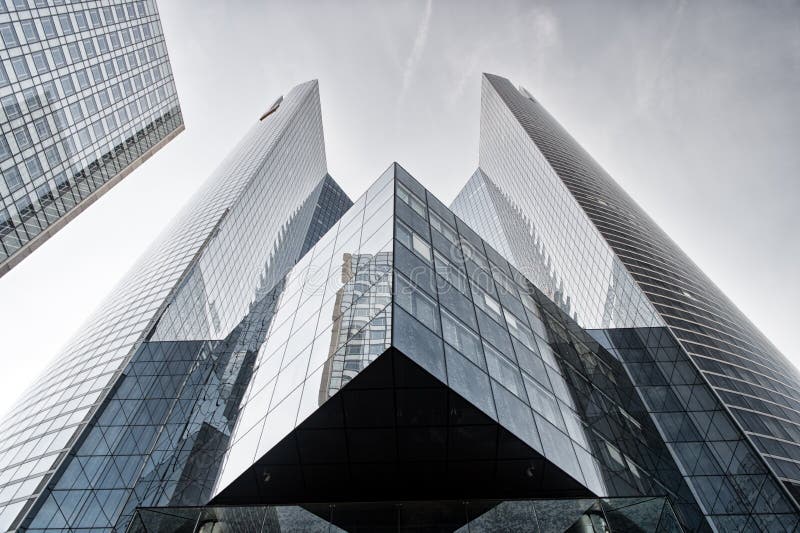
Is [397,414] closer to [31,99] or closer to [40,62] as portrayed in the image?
[31,99]

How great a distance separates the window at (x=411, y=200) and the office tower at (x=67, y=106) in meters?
45.9

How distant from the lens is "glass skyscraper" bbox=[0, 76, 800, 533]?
12.9 m

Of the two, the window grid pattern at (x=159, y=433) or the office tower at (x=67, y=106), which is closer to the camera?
the window grid pattern at (x=159, y=433)

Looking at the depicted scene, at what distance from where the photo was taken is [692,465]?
25.6 meters

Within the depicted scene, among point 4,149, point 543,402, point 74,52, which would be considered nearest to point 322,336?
point 543,402

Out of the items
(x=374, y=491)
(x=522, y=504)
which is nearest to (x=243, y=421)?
(x=374, y=491)

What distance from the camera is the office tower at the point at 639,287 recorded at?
1075 inches

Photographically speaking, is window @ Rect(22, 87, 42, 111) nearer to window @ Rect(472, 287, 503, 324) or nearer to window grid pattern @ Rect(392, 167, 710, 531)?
window grid pattern @ Rect(392, 167, 710, 531)

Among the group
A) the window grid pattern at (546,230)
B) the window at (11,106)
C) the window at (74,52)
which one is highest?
the window at (74,52)

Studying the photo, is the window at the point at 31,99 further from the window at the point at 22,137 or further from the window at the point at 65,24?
the window at the point at 65,24

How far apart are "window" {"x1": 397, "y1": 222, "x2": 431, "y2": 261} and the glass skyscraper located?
0.43ft

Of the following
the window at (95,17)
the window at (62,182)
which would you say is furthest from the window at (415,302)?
the window at (95,17)

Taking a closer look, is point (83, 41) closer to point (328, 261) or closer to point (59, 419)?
point (59, 419)

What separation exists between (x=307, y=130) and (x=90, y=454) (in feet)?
372
